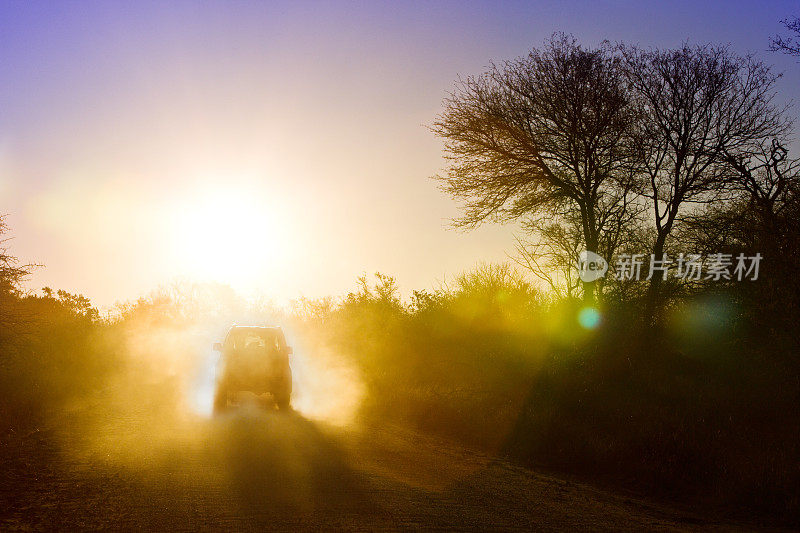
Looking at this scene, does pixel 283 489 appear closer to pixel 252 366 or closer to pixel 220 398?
pixel 252 366

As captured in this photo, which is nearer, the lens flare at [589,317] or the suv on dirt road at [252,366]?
the suv on dirt road at [252,366]

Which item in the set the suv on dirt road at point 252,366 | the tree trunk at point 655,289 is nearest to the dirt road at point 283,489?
the suv on dirt road at point 252,366

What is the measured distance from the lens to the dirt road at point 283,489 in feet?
23.5

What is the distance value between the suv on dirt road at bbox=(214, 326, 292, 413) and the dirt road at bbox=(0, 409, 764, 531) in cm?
463

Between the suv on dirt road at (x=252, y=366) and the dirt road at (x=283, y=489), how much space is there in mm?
4625

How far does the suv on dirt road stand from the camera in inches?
695

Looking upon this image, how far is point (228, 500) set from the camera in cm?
780

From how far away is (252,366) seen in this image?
17.7 metres

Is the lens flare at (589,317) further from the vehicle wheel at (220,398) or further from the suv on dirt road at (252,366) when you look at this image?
the vehicle wheel at (220,398)

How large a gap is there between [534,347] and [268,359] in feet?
27.4

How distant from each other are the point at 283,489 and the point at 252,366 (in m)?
9.53

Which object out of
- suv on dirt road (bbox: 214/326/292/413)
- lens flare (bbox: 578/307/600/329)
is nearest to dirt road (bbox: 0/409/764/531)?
suv on dirt road (bbox: 214/326/292/413)

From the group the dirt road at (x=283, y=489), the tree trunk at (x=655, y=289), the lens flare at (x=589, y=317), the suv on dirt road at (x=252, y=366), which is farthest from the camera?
the lens flare at (x=589, y=317)

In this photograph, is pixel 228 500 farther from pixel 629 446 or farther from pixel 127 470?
pixel 629 446
